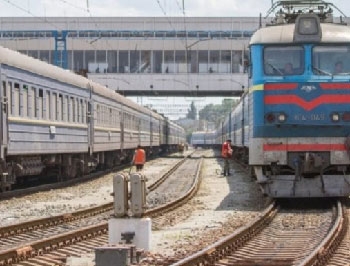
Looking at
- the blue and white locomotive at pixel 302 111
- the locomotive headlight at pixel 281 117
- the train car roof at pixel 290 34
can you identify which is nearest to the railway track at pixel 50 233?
the blue and white locomotive at pixel 302 111

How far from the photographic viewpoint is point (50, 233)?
1146 centimetres

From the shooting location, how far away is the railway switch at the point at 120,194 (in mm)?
9562

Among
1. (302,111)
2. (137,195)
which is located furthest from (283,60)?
(137,195)

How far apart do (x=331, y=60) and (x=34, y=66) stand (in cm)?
783

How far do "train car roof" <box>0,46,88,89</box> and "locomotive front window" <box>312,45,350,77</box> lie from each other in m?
6.76

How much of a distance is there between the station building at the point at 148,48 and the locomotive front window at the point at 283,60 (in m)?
40.6

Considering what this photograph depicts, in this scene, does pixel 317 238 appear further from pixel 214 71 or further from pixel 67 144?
pixel 214 71

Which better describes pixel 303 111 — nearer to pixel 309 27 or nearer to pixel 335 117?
pixel 335 117

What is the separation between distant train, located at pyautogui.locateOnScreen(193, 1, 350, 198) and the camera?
14.6 meters

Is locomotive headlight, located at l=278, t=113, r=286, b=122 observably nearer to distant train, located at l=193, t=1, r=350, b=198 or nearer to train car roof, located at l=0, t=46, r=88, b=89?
distant train, located at l=193, t=1, r=350, b=198

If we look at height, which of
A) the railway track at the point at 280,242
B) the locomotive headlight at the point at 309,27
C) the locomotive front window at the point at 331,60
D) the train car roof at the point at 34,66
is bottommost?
the railway track at the point at 280,242

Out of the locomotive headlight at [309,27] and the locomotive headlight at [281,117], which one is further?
the locomotive headlight at [309,27]

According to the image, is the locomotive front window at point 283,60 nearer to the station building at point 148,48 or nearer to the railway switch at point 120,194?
the railway switch at point 120,194

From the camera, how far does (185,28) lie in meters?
59.4
